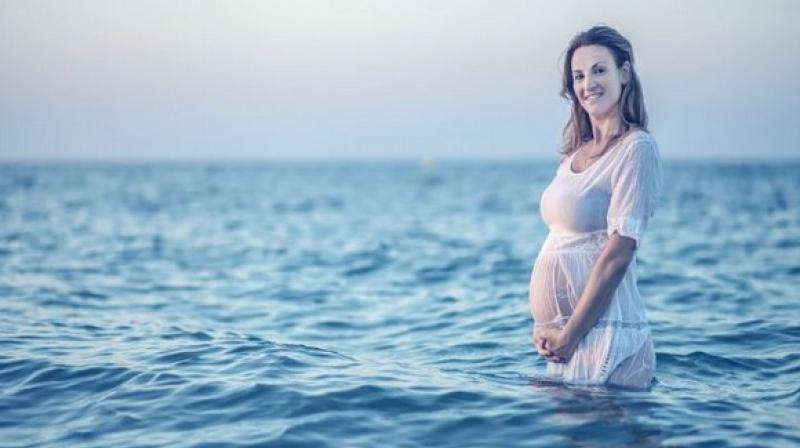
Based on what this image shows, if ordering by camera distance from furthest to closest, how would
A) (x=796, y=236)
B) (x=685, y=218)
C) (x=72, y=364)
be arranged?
(x=685, y=218), (x=796, y=236), (x=72, y=364)

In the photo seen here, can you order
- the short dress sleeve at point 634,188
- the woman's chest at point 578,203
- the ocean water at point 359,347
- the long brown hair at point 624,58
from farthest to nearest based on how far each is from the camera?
the ocean water at point 359,347
the long brown hair at point 624,58
the woman's chest at point 578,203
the short dress sleeve at point 634,188

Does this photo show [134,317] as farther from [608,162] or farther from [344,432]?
[608,162]

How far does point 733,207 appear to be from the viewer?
3669 cm

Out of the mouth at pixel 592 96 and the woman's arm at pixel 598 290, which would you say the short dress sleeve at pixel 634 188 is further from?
the mouth at pixel 592 96

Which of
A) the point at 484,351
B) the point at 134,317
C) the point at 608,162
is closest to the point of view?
the point at 608,162

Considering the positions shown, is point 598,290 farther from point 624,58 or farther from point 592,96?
point 624,58

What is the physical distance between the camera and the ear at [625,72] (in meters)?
4.59

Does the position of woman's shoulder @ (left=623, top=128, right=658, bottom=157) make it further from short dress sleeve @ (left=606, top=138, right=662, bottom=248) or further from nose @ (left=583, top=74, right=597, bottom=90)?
nose @ (left=583, top=74, right=597, bottom=90)

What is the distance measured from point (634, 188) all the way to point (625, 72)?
696 millimetres

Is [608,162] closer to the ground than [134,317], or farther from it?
farther from it

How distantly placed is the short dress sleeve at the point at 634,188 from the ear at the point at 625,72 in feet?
1.37

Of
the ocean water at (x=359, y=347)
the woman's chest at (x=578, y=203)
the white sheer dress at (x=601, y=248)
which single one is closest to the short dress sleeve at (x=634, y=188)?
the white sheer dress at (x=601, y=248)

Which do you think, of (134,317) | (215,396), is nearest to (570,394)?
(215,396)

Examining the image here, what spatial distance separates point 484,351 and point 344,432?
364 cm
